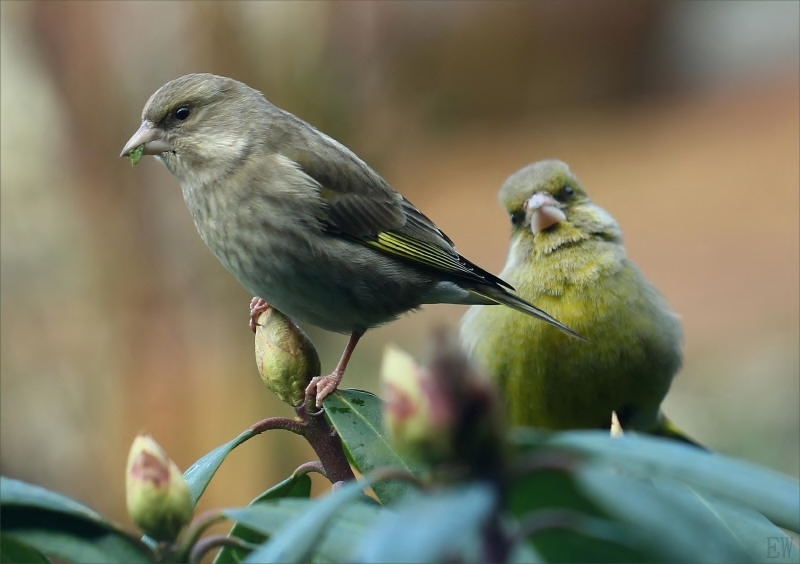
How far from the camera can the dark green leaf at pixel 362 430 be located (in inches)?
68.0

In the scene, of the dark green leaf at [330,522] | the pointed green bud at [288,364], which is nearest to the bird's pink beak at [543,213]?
the pointed green bud at [288,364]

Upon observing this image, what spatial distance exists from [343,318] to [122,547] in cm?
167

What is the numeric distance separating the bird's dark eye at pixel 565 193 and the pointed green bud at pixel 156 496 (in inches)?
91.2

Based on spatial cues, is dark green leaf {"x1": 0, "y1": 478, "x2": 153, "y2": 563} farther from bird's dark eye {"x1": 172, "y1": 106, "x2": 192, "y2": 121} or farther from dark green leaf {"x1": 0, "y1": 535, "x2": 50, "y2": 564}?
bird's dark eye {"x1": 172, "y1": 106, "x2": 192, "y2": 121}

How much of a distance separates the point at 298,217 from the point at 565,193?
35.8 inches

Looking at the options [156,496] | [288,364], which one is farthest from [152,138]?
[156,496]

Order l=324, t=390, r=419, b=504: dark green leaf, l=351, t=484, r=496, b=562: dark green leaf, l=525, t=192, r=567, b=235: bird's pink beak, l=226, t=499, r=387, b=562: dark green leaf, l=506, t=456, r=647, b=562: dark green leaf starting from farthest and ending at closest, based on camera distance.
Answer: l=525, t=192, r=567, b=235: bird's pink beak → l=324, t=390, r=419, b=504: dark green leaf → l=226, t=499, r=387, b=562: dark green leaf → l=506, t=456, r=647, b=562: dark green leaf → l=351, t=484, r=496, b=562: dark green leaf

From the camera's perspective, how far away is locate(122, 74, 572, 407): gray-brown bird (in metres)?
2.83

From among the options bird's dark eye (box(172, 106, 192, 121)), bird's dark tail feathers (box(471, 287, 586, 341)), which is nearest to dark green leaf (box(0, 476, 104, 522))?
bird's dark tail feathers (box(471, 287, 586, 341))

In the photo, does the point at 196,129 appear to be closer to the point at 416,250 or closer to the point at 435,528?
the point at 416,250

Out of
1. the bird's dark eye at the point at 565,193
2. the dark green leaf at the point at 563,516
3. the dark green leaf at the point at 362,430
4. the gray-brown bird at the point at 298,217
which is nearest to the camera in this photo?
the dark green leaf at the point at 563,516

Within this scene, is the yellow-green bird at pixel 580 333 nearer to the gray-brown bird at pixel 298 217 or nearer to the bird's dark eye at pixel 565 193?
the bird's dark eye at pixel 565 193

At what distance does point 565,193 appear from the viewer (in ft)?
11.2

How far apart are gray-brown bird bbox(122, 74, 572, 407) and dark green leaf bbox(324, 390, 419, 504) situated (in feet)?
2.89
